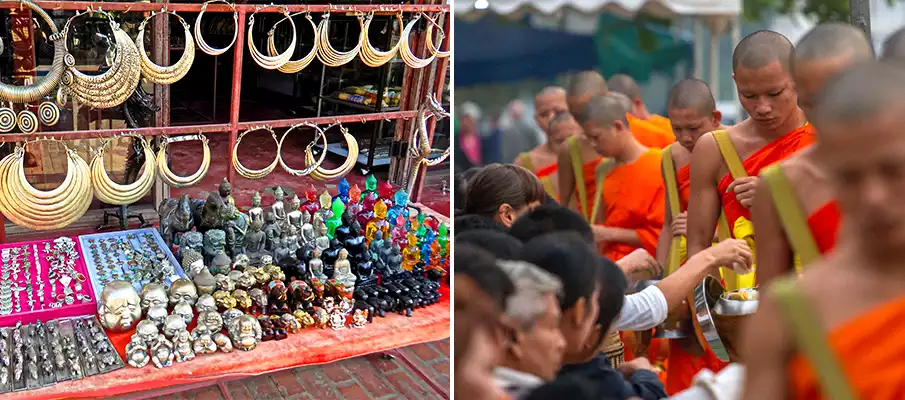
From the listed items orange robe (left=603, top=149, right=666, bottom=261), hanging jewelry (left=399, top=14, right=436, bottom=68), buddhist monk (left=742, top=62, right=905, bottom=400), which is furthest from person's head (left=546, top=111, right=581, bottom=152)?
hanging jewelry (left=399, top=14, right=436, bottom=68)

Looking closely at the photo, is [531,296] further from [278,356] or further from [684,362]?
[278,356]

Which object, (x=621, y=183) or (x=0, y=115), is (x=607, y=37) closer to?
(x=621, y=183)

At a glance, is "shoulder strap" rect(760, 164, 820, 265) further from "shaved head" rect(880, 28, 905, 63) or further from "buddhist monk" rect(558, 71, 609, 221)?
"buddhist monk" rect(558, 71, 609, 221)

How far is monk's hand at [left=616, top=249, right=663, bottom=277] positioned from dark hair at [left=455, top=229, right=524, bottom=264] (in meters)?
0.20

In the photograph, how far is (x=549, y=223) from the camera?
110 centimetres

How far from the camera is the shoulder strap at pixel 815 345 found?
0.71m

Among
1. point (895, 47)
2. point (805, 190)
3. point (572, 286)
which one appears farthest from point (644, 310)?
point (895, 47)

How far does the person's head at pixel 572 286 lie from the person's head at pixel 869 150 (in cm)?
36

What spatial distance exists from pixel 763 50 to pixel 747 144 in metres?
0.12

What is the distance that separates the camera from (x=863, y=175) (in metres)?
0.68

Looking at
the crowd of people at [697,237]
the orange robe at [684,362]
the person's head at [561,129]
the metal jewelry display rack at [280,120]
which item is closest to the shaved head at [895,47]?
the crowd of people at [697,237]

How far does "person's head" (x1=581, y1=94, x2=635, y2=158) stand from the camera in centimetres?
115

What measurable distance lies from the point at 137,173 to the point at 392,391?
1517 millimetres

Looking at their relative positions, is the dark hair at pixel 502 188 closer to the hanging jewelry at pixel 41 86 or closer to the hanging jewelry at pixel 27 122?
the hanging jewelry at pixel 41 86
